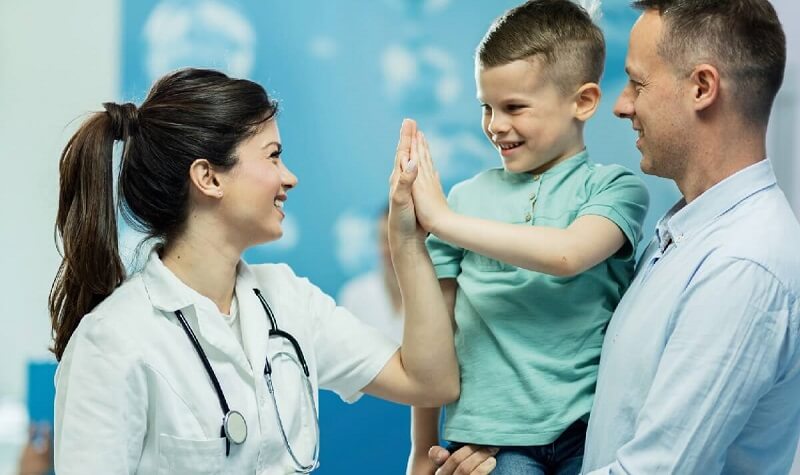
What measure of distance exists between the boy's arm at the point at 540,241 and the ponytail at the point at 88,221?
0.57 metres

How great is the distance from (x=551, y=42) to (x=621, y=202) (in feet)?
1.03

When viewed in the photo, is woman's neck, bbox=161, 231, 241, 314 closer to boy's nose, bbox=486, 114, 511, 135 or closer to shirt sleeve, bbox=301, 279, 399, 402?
shirt sleeve, bbox=301, 279, 399, 402

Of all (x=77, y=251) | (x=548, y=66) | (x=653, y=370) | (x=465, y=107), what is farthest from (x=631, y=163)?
(x=77, y=251)

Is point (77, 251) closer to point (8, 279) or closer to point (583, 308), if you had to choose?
point (583, 308)


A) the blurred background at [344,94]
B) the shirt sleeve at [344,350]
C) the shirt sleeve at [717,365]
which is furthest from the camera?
the blurred background at [344,94]

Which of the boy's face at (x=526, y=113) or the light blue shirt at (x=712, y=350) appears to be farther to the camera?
the boy's face at (x=526, y=113)

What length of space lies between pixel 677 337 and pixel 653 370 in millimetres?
89

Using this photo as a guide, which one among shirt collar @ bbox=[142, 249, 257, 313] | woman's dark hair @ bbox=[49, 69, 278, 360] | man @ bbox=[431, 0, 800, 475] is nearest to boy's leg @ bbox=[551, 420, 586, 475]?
man @ bbox=[431, 0, 800, 475]

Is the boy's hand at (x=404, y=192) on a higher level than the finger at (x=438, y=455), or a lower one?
higher

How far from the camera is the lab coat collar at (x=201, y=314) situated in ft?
5.65

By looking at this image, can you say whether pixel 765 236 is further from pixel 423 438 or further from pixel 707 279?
pixel 423 438

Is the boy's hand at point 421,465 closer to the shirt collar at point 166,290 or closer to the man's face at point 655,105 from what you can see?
the shirt collar at point 166,290

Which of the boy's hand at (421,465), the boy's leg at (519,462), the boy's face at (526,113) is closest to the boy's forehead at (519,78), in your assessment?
the boy's face at (526,113)

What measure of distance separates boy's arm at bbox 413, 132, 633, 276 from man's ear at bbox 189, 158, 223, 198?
40 cm
